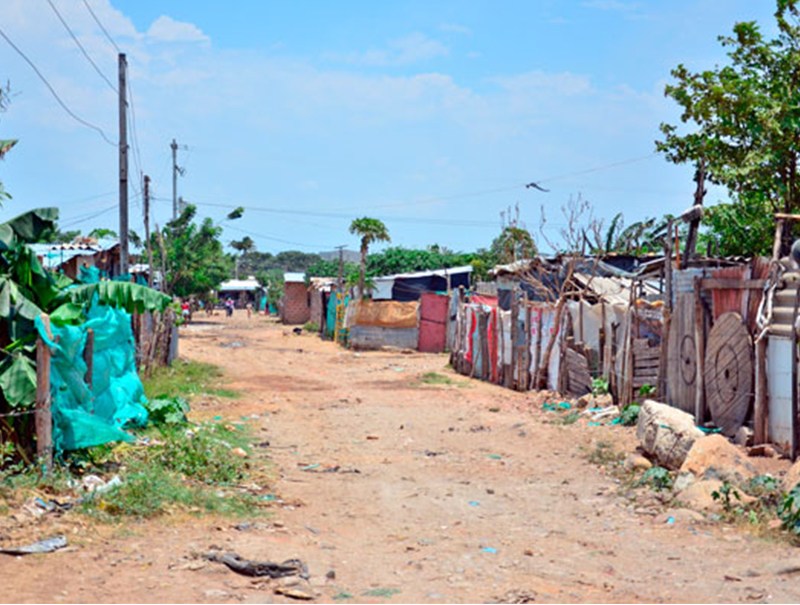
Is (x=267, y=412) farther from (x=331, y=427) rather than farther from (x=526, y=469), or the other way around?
(x=526, y=469)

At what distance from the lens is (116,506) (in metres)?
7.28

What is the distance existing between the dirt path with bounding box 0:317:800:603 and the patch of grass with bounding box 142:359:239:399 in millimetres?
3052

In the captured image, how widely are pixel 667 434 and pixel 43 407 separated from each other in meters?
6.54

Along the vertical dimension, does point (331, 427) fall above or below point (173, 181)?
below

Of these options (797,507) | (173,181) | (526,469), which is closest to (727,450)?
Result: (797,507)

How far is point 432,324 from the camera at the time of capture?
98.0ft

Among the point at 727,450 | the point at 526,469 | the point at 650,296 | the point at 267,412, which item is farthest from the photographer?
the point at 650,296

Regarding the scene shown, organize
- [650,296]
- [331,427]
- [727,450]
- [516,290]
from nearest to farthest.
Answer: [727,450], [331,427], [650,296], [516,290]

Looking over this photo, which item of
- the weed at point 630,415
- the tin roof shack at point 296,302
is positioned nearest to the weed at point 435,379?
the weed at point 630,415

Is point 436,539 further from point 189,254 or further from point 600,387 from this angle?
point 189,254

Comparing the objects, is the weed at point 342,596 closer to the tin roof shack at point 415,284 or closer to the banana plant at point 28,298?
the banana plant at point 28,298

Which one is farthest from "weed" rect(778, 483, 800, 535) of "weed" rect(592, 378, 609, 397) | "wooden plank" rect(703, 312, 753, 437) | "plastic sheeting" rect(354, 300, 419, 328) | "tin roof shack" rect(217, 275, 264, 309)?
"tin roof shack" rect(217, 275, 264, 309)

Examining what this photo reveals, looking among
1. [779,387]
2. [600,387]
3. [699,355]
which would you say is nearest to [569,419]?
[600,387]

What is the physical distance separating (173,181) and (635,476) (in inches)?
1362
